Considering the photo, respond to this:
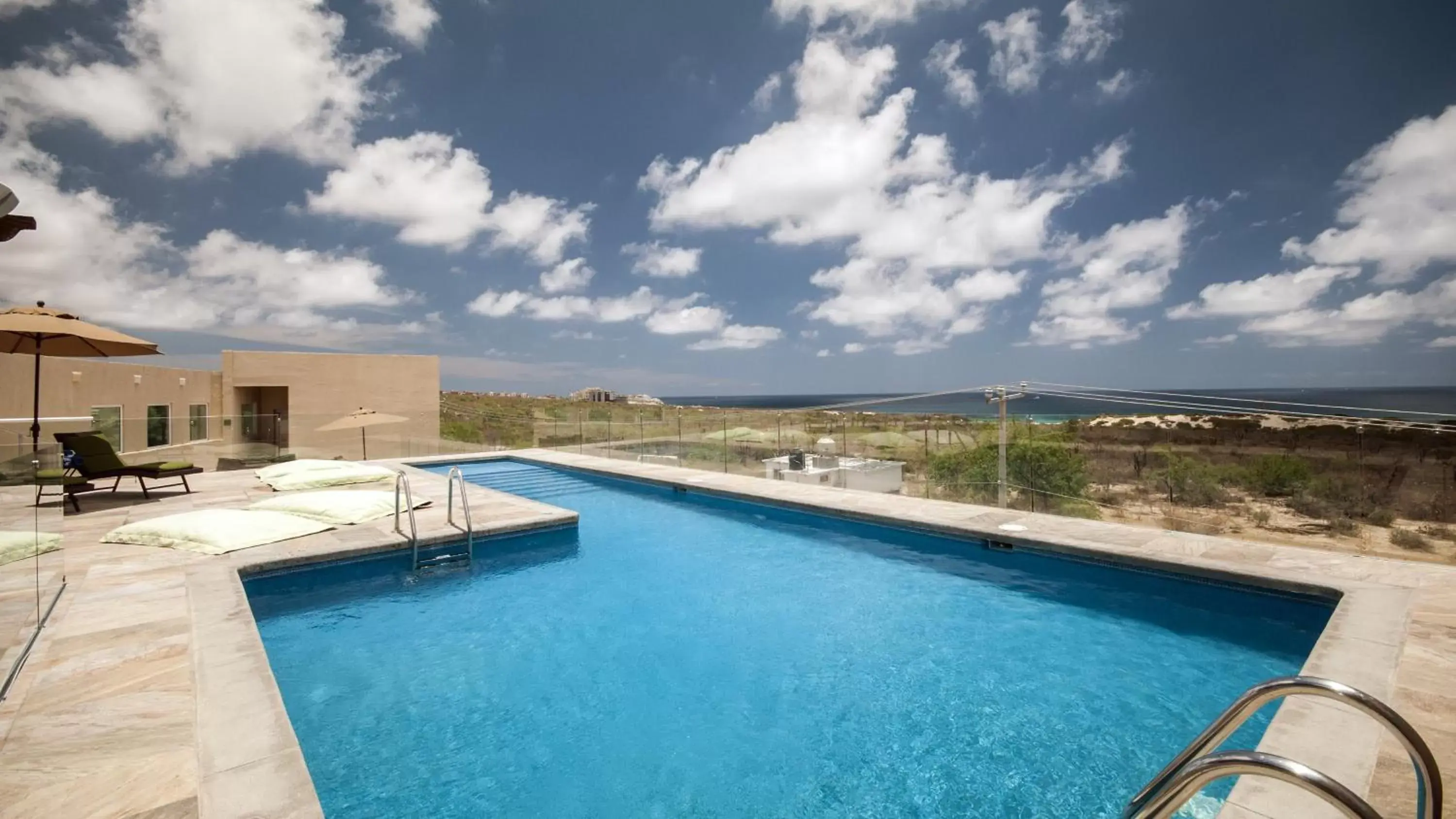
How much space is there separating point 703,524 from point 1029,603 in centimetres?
407

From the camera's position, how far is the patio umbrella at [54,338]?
6.44 meters

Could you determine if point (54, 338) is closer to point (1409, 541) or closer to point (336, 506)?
point (336, 506)

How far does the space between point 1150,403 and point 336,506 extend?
819 centimetres

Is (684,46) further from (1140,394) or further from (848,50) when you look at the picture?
(1140,394)

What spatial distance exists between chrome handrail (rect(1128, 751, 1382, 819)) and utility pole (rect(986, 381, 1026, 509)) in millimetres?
5607

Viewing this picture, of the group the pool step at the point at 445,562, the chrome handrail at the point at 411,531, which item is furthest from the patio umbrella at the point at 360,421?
the pool step at the point at 445,562

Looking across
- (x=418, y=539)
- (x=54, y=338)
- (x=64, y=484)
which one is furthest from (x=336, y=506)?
(x=54, y=338)

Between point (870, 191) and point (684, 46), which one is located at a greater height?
point (684, 46)

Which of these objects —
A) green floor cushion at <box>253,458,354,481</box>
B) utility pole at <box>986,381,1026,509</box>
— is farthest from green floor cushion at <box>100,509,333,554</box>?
utility pole at <box>986,381,1026,509</box>

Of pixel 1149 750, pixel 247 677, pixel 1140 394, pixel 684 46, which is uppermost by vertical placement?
pixel 684 46

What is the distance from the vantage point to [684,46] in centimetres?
1572

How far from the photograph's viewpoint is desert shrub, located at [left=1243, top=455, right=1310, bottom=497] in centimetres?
1012

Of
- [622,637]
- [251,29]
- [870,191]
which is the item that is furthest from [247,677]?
[870,191]

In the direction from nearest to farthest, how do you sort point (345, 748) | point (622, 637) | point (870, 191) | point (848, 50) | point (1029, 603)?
1. point (345, 748)
2. point (622, 637)
3. point (1029, 603)
4. point (848, 50)
5. point (870, 191)
